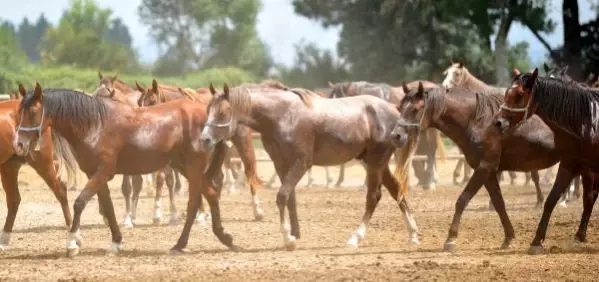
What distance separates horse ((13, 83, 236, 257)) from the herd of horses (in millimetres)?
12

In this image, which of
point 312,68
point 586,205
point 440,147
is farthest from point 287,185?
point 312,68

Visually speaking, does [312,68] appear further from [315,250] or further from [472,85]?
[315,250]

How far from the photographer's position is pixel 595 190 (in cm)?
1331

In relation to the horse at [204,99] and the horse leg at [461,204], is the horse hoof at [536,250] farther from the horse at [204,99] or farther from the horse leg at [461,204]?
the horse at [204,99]

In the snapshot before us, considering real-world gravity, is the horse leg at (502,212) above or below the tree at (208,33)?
above

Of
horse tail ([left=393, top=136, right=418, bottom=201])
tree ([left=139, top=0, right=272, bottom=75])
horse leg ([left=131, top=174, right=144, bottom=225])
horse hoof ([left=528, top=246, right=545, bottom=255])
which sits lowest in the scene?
tree ([left=139, top=0, right=272, bottom=75])

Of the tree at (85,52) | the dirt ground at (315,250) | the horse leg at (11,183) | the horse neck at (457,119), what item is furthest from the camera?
the tree at (85,52)

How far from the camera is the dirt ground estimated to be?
1038 centimetres

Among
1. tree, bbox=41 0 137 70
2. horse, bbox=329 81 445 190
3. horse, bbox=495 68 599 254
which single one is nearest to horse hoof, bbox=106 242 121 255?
horse, bbox=495 68 599 254

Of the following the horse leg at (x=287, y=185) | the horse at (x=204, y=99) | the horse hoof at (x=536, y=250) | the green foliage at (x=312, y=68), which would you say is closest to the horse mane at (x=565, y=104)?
the horse hoof at (x=536, y=250)

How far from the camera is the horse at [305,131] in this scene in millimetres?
12445

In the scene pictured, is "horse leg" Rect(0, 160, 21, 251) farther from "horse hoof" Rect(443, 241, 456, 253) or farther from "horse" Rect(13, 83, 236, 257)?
"horse hoof" Rect(443, 241, 456, 253)

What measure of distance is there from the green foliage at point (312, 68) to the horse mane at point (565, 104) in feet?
111

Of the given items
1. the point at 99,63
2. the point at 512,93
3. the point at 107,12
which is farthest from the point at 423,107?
the point at 107,12
